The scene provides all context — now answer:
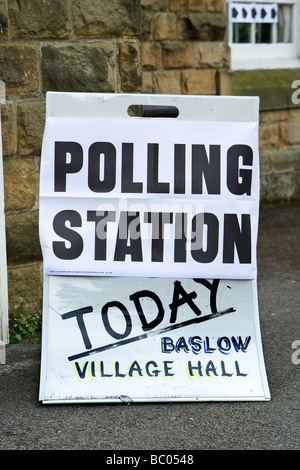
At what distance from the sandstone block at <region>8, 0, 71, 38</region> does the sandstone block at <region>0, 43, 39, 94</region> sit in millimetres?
79

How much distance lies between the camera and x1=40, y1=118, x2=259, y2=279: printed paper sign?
3.31 metres

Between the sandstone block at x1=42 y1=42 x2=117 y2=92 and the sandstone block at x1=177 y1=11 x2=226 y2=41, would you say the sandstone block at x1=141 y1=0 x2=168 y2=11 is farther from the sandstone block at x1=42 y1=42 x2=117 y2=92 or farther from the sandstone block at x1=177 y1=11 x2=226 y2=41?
the sandstone block at x1=42 y1=42 x2=117 y2=92

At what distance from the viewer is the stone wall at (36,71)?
405cm

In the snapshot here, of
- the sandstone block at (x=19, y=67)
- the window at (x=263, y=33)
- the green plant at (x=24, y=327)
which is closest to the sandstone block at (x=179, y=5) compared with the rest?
the window at (x=263, y=33)

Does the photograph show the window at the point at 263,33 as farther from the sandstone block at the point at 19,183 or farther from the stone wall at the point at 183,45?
the sandstone block at the point at 19,183

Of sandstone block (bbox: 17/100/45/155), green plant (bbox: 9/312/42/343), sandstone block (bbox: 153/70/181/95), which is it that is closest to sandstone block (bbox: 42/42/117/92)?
sandstone block (bbox: 17/100/45/155)

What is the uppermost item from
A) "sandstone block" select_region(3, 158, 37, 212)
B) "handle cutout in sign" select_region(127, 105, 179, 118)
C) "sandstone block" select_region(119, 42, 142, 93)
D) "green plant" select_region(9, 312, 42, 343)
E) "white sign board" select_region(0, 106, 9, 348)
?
"sandstone block" select_region(119, 42, 142, 93)

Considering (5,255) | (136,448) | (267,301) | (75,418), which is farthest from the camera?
(267,301)

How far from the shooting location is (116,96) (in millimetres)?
3314

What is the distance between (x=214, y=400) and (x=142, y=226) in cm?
81

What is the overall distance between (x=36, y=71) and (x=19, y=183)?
0.61m

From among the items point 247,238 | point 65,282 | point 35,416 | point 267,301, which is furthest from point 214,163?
point 267,301

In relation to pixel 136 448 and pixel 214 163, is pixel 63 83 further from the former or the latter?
pixel 136 448

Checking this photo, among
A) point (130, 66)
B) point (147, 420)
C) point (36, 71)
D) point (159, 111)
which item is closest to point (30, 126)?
point (36, 71)
